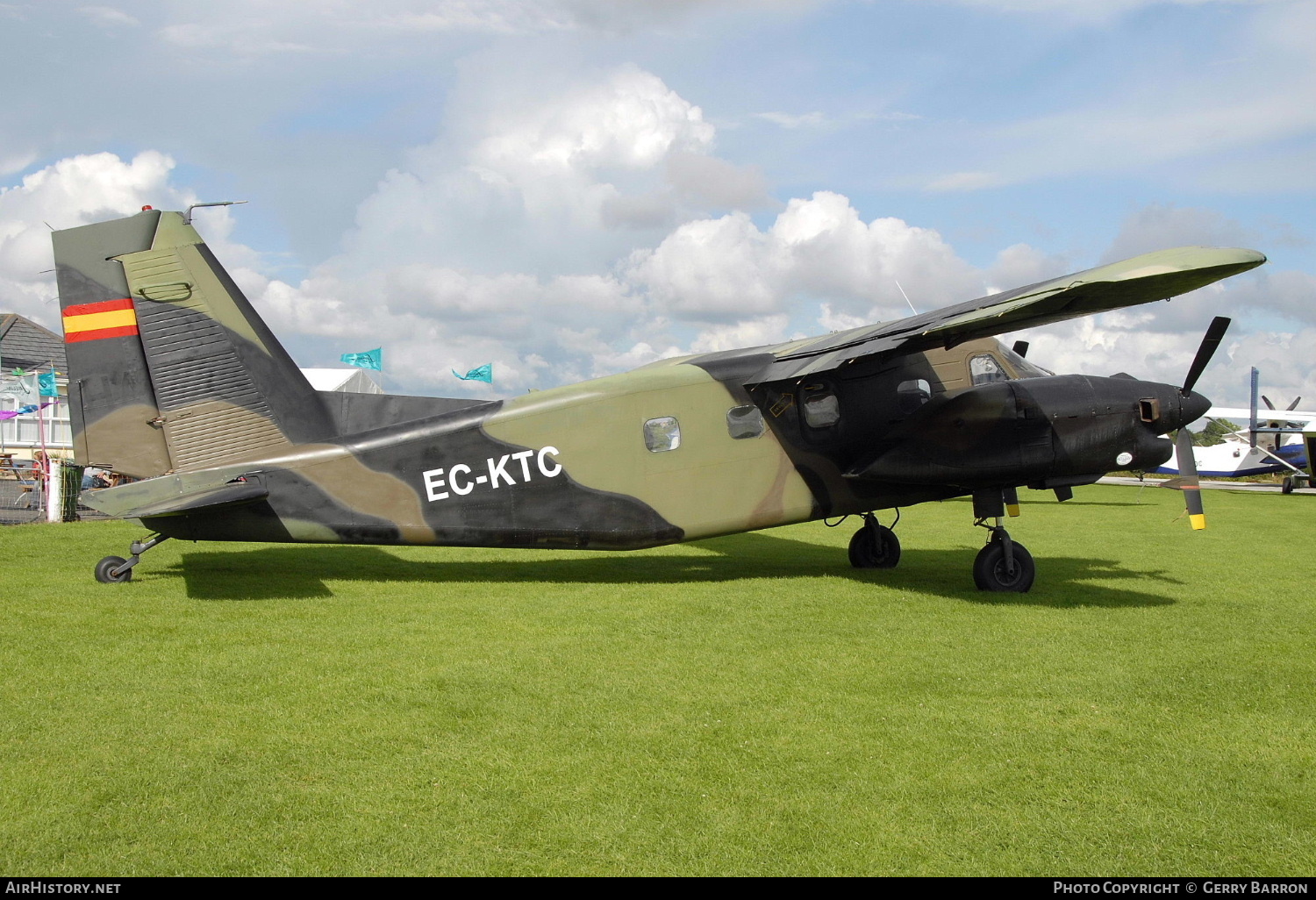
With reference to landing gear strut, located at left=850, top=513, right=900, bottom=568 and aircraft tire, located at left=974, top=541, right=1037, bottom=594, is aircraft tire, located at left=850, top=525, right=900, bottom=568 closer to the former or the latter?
landing gear strut, located at left=850, top=513, right=900, bottom=568

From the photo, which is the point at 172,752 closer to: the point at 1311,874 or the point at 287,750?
the point at 287,750

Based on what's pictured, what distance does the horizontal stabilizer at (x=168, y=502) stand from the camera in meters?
9.51

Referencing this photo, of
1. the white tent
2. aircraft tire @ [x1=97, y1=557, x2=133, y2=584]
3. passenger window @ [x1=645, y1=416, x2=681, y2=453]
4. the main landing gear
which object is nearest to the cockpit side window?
the main landing gear

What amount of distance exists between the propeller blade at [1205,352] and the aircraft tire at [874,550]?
15.0ft

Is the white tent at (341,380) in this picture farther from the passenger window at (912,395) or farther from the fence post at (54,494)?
the passenger window at (912,395)

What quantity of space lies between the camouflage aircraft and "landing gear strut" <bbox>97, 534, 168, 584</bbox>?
2 cm

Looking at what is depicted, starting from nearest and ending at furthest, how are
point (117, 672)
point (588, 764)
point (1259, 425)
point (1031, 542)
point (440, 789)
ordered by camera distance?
point (440, 789), point (588, 764), point (117, 672), point (1031, 542), point (1259, 425)

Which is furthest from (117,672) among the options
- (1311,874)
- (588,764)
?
(1311,874)

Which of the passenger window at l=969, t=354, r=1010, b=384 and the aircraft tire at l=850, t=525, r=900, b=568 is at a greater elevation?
the passenger window at l=969, t=354, r=1010, b=384

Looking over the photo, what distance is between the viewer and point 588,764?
540cm

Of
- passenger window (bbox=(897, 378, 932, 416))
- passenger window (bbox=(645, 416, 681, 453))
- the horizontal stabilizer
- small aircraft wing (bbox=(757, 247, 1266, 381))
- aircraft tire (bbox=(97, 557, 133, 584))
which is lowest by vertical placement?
aircraft tire (bbox=(97, 557, 133, 584))

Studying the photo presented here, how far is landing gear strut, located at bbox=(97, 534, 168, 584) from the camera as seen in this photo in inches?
435

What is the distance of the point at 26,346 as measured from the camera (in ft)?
177
